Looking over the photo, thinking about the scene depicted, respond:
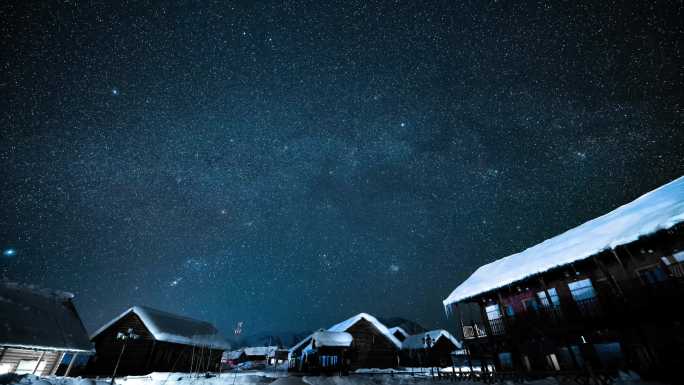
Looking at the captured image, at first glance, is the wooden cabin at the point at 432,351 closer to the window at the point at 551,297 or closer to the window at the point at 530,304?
the window at the point at 530,304

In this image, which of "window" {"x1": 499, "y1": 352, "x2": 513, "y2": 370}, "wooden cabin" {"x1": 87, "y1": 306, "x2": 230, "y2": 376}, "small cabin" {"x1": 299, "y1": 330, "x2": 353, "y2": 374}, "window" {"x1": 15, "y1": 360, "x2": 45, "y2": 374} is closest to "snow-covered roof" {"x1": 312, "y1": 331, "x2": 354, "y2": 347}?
"small cabin" {"x1": 299, "y1": 330, "x2": 353, "y2": 374}

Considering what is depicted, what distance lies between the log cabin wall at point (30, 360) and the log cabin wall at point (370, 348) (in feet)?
86.7

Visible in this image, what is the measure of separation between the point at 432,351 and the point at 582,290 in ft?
76.0

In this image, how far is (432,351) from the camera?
36562 millimetres

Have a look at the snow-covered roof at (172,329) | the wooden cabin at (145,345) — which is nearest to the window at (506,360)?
the wooden cabin at (145,345)

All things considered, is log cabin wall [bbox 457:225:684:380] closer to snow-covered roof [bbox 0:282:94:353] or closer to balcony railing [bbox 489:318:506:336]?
balcony railing [bbox 489:318:506:336]

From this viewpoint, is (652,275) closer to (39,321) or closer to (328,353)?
(328,353)

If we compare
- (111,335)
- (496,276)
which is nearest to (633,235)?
(496,276)

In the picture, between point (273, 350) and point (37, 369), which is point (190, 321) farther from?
point (273, 350)

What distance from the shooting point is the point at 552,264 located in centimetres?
1661

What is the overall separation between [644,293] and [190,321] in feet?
139

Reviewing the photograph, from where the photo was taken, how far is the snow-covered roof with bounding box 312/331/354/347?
30.2m

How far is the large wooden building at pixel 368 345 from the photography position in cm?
3478

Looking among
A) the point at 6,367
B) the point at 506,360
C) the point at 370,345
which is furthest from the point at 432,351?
the point at 6,367
